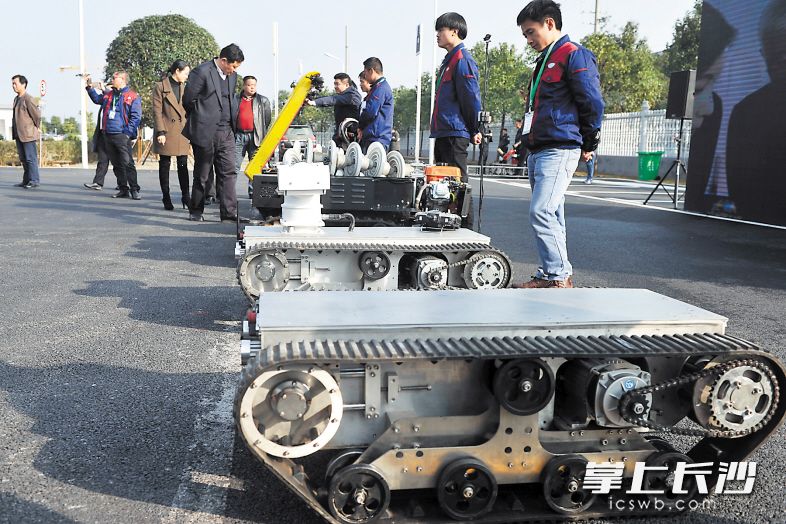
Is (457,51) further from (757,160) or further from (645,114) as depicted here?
(645,114)

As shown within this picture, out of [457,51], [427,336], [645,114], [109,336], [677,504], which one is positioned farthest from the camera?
[645,114]

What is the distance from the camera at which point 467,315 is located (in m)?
2.62

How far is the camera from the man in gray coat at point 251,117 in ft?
40.9

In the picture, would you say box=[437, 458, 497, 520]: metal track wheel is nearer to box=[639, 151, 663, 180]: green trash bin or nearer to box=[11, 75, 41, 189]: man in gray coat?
box=[11, 75, 41, 189]: man in gray coat

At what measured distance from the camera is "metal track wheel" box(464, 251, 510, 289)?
5504 millimetres

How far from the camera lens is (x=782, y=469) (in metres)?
2.99

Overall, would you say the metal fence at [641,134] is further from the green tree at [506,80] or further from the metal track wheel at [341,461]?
the metal track wheel at [341,461]

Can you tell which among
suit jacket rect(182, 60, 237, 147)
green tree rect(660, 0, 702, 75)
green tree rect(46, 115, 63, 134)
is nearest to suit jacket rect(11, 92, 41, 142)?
suit jacket rect(182, 60, 237, 147)

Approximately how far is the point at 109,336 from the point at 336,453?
2.53 meters

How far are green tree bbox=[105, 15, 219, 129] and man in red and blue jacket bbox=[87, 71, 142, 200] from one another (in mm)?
18718

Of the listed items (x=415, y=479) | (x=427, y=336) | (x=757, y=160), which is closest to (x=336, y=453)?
(x=415, y=479)

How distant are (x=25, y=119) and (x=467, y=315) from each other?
50.4 ft

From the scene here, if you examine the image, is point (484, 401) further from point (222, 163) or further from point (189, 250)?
point (222, 163)

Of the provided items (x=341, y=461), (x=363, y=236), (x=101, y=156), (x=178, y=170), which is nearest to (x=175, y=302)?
(x=363, y=236)
